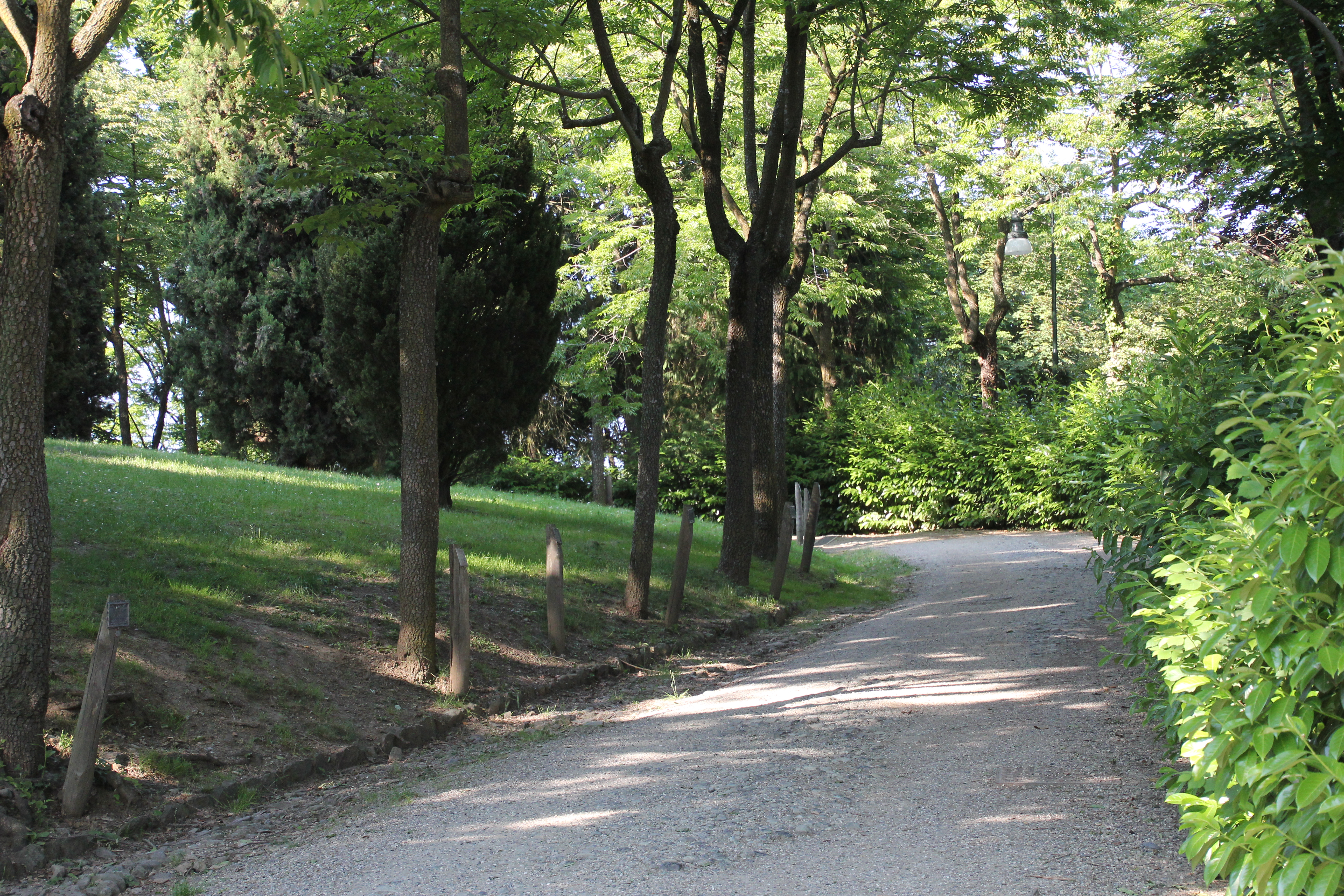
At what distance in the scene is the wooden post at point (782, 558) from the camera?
14242 millimetres

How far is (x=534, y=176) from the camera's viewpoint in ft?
51.1

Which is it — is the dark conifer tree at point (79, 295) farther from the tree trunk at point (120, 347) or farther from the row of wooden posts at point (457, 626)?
the row of wooden posts at point (457, 626)

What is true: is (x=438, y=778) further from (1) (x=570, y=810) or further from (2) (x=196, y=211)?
(2) (x=196, y=211)

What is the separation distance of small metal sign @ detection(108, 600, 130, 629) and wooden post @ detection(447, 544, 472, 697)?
292 cm

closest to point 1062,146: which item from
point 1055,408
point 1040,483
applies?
point 1055,408

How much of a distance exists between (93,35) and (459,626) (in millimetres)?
4843

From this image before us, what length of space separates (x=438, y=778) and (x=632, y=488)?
2624cm

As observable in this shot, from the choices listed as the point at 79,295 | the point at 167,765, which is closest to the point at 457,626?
the point at 167,765

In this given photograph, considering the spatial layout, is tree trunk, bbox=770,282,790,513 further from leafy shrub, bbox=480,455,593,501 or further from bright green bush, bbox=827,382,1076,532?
leafy shrub, bbox=480,455,593,501

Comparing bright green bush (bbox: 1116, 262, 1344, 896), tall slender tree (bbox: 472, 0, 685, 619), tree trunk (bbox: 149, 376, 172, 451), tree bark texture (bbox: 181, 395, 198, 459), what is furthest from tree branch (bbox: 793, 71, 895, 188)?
tree trunk (bbox: 149, 376, 172, 451)

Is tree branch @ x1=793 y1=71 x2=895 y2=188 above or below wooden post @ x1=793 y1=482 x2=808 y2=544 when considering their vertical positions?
above

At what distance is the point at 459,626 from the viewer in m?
8.21

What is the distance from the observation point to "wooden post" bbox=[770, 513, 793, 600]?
1424 cm

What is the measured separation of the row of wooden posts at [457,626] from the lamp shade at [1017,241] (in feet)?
36.4
